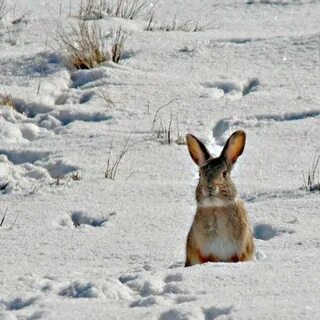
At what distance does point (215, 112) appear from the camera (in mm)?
8922

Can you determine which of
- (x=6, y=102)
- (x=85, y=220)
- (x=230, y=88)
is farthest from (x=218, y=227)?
(x=230, y=88)

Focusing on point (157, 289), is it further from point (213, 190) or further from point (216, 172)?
point (216, 172)

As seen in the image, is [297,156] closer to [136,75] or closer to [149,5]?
[136,75]

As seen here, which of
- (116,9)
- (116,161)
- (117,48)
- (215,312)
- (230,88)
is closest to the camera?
(215,312)

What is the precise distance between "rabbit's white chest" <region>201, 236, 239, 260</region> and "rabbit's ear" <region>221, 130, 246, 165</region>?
533 millimetres

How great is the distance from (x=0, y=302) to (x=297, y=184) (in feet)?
10.0

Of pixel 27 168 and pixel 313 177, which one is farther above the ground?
pixel 313 177

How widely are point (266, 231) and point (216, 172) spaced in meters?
0.66

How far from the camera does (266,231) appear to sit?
265 inches

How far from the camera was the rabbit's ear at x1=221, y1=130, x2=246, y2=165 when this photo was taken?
21.1 ft

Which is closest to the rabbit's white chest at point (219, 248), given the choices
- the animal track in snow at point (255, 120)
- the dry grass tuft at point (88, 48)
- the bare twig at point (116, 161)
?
the bare twig at point (116, 161)

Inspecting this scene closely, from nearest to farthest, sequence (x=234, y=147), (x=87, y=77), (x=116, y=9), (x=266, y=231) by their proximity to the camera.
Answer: (x=234, y=147) → (x=266, y=231) → (x=87, y=77) → (x=116, y=9)

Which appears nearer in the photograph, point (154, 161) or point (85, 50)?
point (154, 161)

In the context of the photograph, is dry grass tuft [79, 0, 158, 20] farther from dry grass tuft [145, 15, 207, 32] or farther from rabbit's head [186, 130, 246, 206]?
rabbit's head [186, 130, 246, 206]
